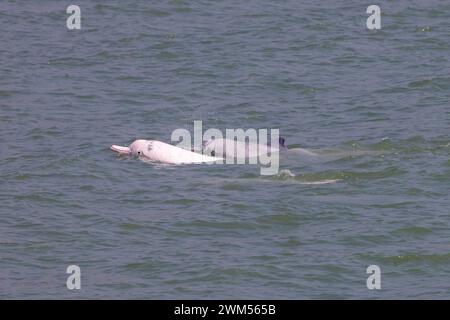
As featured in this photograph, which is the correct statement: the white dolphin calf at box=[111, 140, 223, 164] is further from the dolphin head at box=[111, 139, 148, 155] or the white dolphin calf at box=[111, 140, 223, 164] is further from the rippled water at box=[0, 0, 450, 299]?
the rippled water at box=[0, 0, 450, 299]

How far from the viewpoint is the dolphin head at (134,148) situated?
84.3ft

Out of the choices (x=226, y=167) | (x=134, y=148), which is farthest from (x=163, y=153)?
(x=226, y=167)

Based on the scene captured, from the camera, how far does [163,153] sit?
83.6 feet

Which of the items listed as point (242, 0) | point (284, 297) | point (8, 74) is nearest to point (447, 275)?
point (284, 297)

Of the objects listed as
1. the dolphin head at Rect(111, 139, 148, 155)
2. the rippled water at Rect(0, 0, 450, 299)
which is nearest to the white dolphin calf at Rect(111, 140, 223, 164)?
the dolphin head at Rect(111, 139, 148, 155)

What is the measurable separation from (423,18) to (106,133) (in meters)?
13.5

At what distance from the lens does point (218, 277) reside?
18891 millimetres

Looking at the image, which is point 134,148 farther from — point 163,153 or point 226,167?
point 226,167

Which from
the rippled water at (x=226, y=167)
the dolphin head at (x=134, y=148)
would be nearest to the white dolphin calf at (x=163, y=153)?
the dolphin head at (x=134, y=148)

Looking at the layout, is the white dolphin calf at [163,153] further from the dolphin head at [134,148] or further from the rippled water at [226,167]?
the rippled water at [226,167]

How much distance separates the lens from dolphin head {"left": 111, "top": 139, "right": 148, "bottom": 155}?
84.3 feet

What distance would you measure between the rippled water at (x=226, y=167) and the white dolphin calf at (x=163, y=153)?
9.2 inches

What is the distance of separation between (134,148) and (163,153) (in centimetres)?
72

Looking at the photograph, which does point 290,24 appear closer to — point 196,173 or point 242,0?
point 242,0
